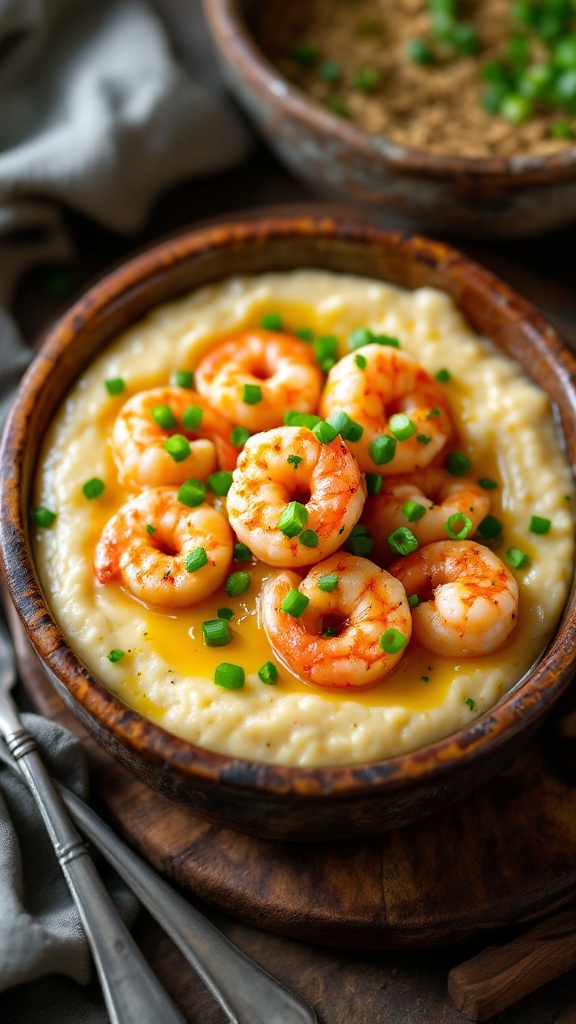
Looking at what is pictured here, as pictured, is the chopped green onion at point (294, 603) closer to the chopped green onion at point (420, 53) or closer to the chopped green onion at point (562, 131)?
the chopped green onion at point (562, 131)

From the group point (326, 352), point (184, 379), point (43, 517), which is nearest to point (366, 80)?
point (326, 352)

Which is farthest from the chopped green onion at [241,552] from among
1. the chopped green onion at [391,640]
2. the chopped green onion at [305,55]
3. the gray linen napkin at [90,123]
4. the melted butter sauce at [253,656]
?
the chopped green onion at [305,55]

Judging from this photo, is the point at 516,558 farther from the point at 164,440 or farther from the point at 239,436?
the point at 164,440

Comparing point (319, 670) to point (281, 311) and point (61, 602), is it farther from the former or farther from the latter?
point (281, 311)

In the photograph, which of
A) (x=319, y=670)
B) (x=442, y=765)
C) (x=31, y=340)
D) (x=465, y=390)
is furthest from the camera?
(x=31, y=340)

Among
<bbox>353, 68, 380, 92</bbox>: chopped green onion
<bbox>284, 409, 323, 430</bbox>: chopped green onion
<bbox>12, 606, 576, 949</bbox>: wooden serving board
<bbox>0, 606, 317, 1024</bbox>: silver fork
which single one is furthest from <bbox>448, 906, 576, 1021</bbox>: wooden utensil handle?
<bbox>353, 68, 380, 92</bbox>: chopped green onion

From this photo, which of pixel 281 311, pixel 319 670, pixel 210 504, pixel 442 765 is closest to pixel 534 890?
pixel 442 765
